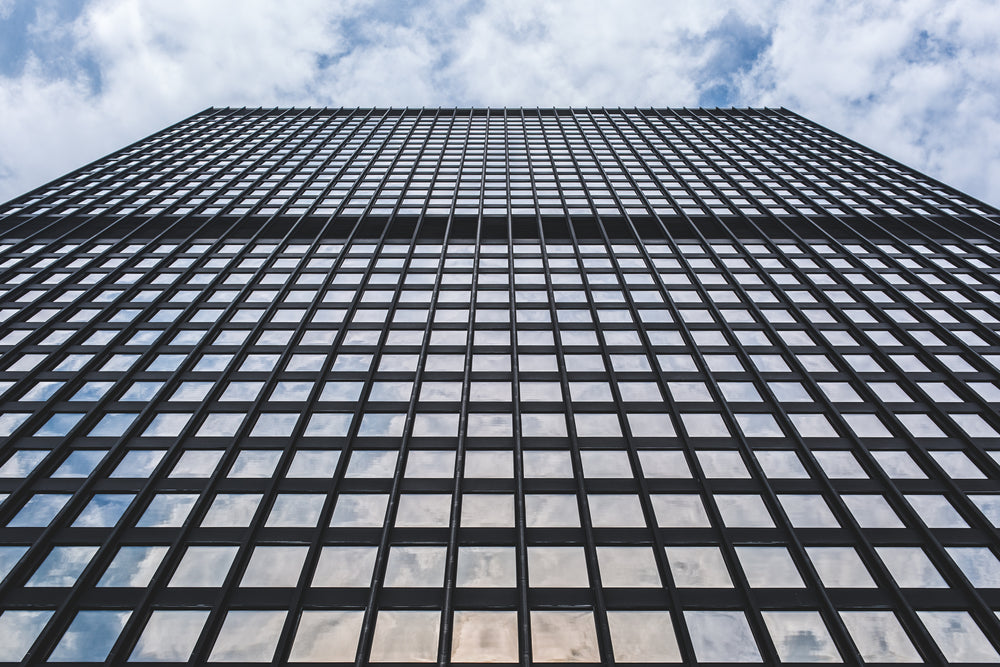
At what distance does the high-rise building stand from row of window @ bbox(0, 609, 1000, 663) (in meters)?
0.06

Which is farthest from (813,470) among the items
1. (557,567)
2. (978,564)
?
(557,567)

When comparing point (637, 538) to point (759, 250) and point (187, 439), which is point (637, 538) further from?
point (759, 250)

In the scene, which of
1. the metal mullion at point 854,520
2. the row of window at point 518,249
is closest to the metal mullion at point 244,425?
the row of window at point 518,249

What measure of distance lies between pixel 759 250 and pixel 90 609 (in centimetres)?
3287

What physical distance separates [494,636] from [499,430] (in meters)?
7.41

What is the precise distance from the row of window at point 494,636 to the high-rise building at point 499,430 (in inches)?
2.5

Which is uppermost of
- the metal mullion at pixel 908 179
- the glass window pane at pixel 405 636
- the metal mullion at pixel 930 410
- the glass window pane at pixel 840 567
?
the glass window pane at pixel 405 636

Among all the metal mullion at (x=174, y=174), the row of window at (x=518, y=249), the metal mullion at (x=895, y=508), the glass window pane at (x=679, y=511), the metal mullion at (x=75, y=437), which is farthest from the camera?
the metal mullion at (x=174, y=174)

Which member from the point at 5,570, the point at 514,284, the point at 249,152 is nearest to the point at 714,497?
the point at 514,284

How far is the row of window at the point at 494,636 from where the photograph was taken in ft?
43.3

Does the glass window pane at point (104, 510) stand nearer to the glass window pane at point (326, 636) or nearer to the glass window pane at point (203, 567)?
A: the glass window pane at point (203, 567)

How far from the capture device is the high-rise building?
554 inches

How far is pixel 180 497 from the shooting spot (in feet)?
56.7

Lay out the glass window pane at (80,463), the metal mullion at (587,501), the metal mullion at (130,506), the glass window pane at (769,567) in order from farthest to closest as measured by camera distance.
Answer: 1. the glass window pane at (80,463)
2. the glass window pane at (769,567)
3. the metal mullion at (130,506)
4. the metal mullion at (587,501)
